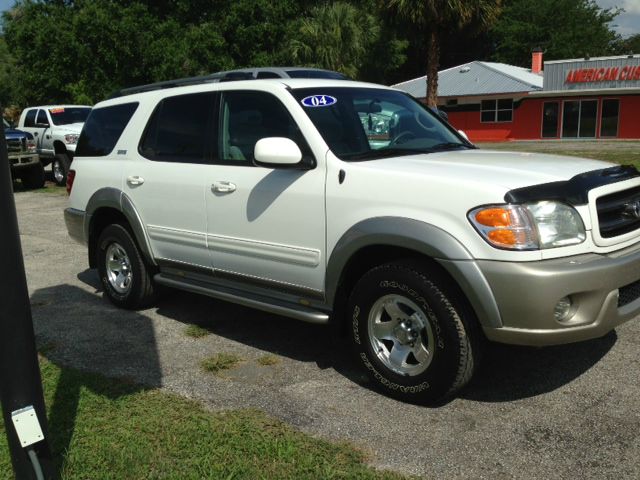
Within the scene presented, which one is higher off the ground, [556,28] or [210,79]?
[556,28]

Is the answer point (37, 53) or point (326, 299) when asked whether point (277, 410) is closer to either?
point (326, 299)

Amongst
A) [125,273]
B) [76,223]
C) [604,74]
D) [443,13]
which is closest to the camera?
[125,273]

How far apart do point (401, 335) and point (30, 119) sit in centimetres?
1680

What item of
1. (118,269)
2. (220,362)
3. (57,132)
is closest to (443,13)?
(57,132)

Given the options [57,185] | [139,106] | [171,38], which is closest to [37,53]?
[171,38]

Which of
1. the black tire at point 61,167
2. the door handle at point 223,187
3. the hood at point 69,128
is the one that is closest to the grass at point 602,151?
the hood at point 69,128

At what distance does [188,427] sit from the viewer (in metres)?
3.52

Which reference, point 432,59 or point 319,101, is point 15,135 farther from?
point 432,59

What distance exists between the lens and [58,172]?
55.6 ft

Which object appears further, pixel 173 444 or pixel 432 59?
pixel 432 59

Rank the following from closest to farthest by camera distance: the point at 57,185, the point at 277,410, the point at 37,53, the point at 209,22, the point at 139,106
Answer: the point at 277,410 → the point at 139,106 → the point at 57,185 → the point at 37,53 → the point at 209,22

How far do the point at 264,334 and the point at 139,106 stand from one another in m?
2.16

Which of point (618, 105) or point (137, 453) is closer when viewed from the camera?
point (137, 453)

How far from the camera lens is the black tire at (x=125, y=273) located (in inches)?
216
